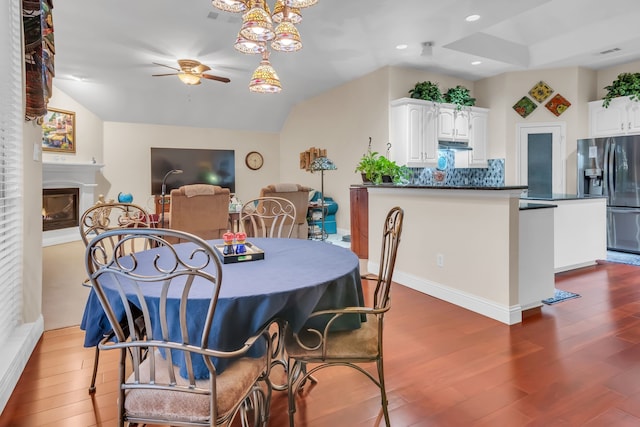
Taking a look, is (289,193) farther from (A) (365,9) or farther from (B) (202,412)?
(B) (202,412)

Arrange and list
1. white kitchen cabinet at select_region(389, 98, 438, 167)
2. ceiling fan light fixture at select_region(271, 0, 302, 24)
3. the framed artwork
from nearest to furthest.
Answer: ceiling fan light fixture at select_region(271, 0, 302, 24), white kitchen cabinet at select_region(389, 98, 438, 167), the framed artwork

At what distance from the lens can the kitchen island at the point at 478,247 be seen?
113 inches

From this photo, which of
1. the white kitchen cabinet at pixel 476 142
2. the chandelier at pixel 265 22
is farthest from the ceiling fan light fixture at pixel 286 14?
the white kitchen cabinet at pixel 476 142

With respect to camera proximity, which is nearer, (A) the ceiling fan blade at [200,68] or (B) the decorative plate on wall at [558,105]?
(A) the ceiling fan blade at [200,68]

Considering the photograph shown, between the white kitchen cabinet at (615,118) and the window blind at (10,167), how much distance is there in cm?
729

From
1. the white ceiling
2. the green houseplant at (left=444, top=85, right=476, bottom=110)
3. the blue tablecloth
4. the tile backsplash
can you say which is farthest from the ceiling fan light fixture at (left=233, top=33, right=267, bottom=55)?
the green houseplant at (left=444, top=85, right=476, bottom=110)

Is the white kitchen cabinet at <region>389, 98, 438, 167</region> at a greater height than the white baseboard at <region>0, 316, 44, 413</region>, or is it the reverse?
the white kitchen cabinet at <region>389, 98, 438, 167</region>

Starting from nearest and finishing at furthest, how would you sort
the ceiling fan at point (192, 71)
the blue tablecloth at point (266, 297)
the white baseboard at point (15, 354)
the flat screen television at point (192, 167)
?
the blue tablecloth at point (266, 297), the white baseboard at point (15, 354), the ceiling fan at point (192, 71), the flat screen television at point (192, 167)

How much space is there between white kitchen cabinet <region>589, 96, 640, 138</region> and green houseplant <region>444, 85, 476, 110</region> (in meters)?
1.91

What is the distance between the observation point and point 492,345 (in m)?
2.52

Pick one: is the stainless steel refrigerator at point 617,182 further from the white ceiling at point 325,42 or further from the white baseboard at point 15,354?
the white baseboard at point 15,354

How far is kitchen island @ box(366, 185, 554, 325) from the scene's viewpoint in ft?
9.42

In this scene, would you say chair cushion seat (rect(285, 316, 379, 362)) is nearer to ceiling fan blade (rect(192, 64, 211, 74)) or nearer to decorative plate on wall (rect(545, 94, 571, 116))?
ceiling fan blade (rect(192, 64, 211, 74))

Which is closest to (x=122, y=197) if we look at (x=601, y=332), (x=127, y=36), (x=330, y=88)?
(x=127, y=36)
